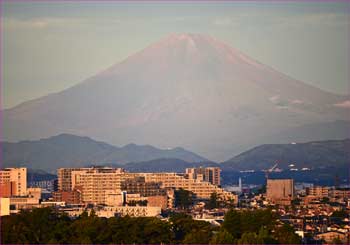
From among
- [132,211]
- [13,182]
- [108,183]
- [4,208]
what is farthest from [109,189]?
[4,208]

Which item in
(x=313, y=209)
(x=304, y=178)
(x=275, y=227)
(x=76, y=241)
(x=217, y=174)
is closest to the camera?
(x=76, y=241)

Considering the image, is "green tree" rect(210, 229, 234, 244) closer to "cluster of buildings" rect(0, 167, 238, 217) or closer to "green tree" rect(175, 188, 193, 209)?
"cluster of buildings" rect(0, 167, 238, 217)

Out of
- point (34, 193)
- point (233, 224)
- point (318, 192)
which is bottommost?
point (233, 224)

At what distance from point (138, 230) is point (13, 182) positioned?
5982cm

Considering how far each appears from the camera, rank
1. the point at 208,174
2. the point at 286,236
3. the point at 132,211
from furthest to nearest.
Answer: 1. the point at 208,174
2. the point at 132,211
3. the point at 286,236

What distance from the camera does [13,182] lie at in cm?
12612

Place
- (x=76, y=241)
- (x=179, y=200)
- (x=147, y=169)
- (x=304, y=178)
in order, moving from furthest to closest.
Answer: (x=147, y=169) → (x=304, y=178) → (x=179, y=200) → (x=76, y=241)

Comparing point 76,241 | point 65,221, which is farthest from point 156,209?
point 76,241

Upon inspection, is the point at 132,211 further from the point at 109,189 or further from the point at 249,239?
the point at 249,239

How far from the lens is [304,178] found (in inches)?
6732

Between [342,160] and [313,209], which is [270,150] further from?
[313,209]

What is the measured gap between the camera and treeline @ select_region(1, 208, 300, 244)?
63.1 m

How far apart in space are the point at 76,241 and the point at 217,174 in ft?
309

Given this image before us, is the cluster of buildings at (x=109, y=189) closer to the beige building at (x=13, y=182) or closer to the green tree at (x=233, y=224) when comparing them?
the beige building at (x=13, y=182)
